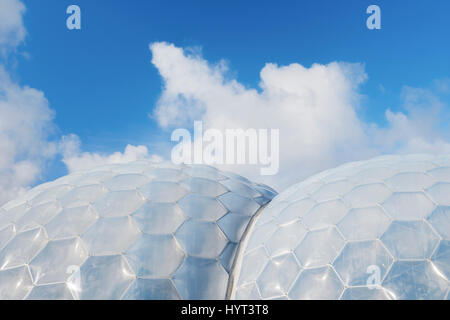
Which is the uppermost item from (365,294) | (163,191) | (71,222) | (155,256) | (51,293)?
(163,191)

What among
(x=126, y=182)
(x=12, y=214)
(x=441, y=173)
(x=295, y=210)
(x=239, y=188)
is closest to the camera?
(x=441, y=173)

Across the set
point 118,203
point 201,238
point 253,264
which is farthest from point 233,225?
point 118,203

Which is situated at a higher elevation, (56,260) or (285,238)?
(285,238)

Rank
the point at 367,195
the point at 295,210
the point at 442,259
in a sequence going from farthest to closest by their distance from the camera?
1. the point at 295,210
2. the point at 367,195
3. the point at 442,259

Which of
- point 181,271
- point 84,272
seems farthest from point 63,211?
point 181,271

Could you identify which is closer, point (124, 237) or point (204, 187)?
point (124, 237)

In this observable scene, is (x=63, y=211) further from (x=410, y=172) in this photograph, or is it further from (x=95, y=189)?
(x=410, y=172)

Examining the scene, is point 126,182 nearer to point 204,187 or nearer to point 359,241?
point 204,187

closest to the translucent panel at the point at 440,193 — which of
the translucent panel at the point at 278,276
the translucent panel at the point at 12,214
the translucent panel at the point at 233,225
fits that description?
the translucent panel at the point at 278,276

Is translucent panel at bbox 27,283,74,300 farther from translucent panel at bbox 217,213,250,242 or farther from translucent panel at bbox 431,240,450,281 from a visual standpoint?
translucent panel at bbox 431,240,450,281
